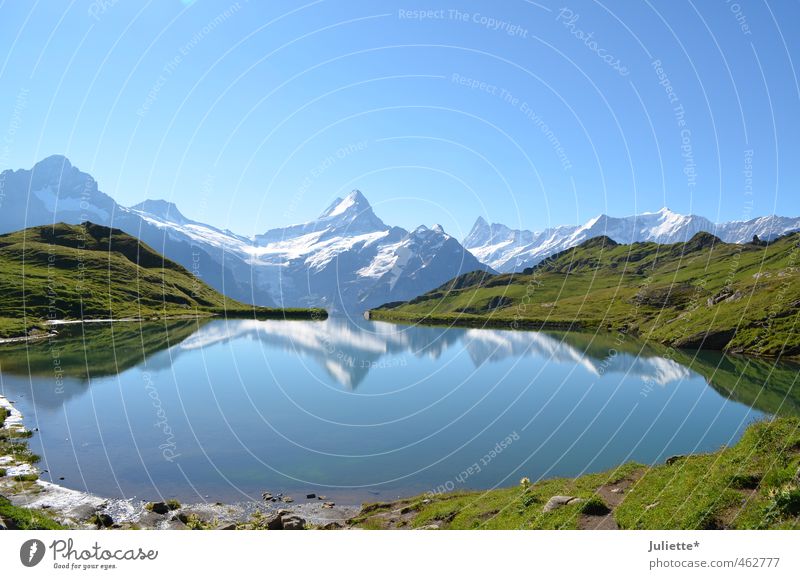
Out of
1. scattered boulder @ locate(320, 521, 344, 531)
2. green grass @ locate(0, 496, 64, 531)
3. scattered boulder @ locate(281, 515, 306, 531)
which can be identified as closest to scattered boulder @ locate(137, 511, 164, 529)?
scattered boulder @ locate(281, 515, 306, 531)

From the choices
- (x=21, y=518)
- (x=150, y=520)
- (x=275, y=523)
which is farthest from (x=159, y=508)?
(x=21, y=518)

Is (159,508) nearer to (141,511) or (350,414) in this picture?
(141,511)

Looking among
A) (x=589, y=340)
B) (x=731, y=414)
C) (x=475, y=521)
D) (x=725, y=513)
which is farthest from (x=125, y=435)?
(x=589, y=340)

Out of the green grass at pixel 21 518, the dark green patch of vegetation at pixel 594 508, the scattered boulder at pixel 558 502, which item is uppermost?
the green grass at pixel 21 518

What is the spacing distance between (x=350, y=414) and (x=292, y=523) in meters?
32.9

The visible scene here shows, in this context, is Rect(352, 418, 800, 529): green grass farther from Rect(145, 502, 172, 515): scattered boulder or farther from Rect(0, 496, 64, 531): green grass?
Rect(0, 496, 64, 531): green grass

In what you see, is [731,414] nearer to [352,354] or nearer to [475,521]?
[475,521]

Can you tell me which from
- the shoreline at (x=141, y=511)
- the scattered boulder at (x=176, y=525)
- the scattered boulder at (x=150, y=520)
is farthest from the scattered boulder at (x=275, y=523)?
the scattered boulder at (x=150, y=520)

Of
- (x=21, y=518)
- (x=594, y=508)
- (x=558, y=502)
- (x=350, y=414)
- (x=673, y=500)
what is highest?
(x=21, y=518)

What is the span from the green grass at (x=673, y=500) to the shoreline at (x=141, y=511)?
318cm

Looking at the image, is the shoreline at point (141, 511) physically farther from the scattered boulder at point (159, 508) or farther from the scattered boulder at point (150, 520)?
the scattered boulder at point (159, 508)

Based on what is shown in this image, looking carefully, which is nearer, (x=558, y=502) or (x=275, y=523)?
(x=558, y=502)

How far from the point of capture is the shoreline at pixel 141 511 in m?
26.3

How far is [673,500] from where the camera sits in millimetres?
19031
